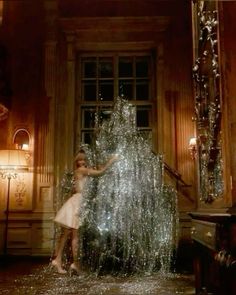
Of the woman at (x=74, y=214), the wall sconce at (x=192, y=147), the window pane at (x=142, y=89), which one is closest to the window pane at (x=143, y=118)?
the window pane at (x=142, y=89)

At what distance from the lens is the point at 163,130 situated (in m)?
6.48

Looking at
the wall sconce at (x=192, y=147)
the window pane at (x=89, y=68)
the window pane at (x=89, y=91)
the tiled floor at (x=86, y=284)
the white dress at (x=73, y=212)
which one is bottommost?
the tiled floor at (x=86, y=284)

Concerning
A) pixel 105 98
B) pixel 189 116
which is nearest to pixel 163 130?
pixel 189 116

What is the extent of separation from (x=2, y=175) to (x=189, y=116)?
2963mm

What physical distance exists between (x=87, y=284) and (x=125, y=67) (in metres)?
4.08

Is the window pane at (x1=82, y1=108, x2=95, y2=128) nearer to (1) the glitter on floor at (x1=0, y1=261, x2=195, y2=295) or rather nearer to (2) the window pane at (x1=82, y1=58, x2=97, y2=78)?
(2) the window pane at (x1=82, y1=58, x2=97, y2=78)

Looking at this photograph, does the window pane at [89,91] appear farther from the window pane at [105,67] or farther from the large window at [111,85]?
the window pane at [105,67]

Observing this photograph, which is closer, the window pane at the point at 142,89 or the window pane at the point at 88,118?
the window pane at the point at 88,118

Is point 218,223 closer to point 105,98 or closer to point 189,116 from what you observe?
point 189,116

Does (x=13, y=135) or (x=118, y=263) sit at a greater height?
(x=13, y=135)

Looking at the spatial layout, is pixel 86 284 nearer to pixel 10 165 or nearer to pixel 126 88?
pixel 10 165

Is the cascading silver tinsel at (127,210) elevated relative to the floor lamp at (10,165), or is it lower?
lower

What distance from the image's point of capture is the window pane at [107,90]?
22.7ft

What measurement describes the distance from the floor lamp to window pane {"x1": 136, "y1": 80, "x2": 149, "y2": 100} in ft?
6.96
